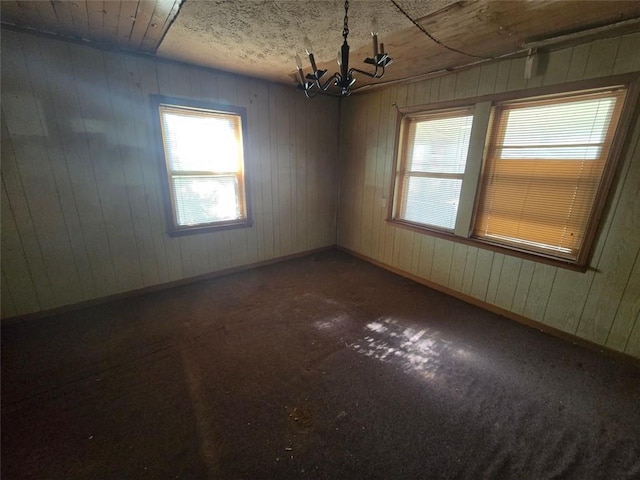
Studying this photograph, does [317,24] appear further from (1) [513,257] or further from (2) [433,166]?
(1) [513,257]

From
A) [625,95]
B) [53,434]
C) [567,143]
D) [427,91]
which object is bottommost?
[53,434]

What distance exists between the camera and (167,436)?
150cm

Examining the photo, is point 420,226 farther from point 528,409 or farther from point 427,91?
point 528,409

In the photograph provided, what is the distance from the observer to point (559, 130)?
227cm

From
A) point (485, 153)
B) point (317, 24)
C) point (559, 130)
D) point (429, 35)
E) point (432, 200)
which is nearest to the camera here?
point (317, 24)

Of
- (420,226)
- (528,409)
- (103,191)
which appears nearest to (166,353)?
(103,191)

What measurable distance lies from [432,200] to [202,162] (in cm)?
282

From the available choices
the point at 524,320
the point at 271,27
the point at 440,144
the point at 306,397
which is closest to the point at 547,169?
the point at 440,144

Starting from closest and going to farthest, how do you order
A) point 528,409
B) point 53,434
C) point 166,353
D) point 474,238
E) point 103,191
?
point 53,434 < point 528,409 < point 166,353 < point 103,191 < point 474,238

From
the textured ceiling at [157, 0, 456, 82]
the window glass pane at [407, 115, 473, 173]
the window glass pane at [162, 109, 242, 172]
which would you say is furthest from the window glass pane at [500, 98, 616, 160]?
the window glass pane at [162, 109, 242, 172]

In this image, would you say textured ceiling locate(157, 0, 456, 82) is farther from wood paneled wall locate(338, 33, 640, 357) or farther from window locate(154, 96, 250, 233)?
wood paneled wall locate(338, 33, 640, 357)

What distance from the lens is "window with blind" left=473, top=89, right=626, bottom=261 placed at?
6.93ft

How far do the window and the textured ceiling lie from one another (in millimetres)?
533

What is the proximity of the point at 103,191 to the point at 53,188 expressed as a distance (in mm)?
353
